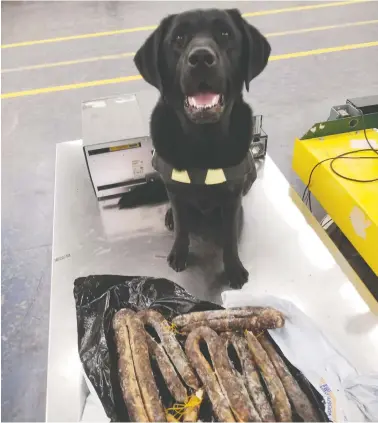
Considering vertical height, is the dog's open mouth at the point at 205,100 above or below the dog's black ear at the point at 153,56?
below

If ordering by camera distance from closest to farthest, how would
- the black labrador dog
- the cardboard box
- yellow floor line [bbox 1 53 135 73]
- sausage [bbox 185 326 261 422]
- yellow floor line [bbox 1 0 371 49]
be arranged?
sausage [bbox 185 326 261 422]
the black labrador dog
the cardboard box
yellow floor line [bbox 1 53 135 73]
yellow floor line [bbox 1 0 371 49]

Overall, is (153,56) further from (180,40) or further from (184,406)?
(184,406)

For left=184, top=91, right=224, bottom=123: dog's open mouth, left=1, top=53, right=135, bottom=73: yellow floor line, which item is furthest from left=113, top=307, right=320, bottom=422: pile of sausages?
left=1, top=53, right=135, bottom=73: yellow floor line

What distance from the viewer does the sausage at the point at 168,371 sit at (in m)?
0.75

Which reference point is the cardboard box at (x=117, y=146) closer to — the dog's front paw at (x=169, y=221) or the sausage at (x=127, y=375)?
the dog's front paw at (x=169, y=221)

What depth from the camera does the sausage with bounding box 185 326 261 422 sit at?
710 mm

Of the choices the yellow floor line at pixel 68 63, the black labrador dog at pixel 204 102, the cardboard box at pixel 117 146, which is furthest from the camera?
the yellow floor line at pixel 68 63

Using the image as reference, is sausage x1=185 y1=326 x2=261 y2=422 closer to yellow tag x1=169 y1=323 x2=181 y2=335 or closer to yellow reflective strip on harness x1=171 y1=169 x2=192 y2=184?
yellow tag x1=169 y1=323 x2=181 y2=335

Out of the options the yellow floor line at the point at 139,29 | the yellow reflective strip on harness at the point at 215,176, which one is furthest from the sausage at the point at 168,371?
the yellow floor line at the point at 139,29

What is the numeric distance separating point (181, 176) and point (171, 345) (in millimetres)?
395

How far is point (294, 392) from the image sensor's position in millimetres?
755

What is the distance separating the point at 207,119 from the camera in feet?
2.74

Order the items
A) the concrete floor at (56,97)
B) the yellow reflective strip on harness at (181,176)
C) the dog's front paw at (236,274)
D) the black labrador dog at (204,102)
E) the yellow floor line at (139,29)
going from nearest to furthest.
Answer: the black labrador dog at (204,102), the yellow reflective strip on harness at (181,176), the dog's front paw at (236,274), the concrete floor at (56,97), the yellow floor line at (139,29)

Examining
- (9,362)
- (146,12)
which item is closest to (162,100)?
(9,362)
